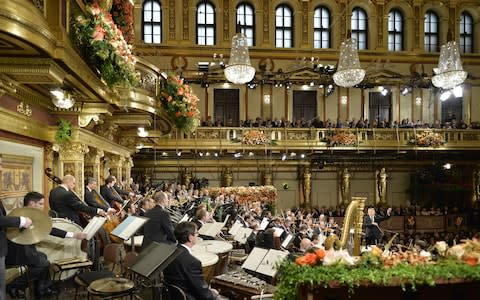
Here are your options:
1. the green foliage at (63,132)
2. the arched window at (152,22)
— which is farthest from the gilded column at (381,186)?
the green foliage at (63,132)

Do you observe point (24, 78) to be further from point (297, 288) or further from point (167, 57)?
point (167, 57)

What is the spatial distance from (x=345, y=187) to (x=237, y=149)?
7.63 m

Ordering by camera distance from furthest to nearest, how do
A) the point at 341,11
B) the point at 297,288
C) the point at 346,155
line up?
1. the point at 341,11
2. the point at 346,155
3. the point at 297,288

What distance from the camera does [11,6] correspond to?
178 inches

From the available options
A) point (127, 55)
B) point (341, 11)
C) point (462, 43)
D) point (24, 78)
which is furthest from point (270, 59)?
point (24, 78)

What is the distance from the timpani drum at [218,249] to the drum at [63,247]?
1.80 m

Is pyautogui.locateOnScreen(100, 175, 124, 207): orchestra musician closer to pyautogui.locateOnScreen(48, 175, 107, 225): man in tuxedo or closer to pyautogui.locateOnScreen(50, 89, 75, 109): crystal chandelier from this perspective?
pyautogui.locateOnScreen(48, 175, 107, 225): man in tuxedo

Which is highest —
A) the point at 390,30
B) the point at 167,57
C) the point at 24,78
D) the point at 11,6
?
the point at 390,30

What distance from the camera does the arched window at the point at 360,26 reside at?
28.1m

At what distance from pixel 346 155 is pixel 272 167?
414 cm

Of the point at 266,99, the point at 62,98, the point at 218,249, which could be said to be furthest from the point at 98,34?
the point at 266,99

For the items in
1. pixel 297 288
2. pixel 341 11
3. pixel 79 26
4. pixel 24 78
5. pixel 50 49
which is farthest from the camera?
pixel 341 11

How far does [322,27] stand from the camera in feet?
91.1

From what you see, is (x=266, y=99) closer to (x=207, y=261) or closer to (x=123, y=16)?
(x=123, y=16)
